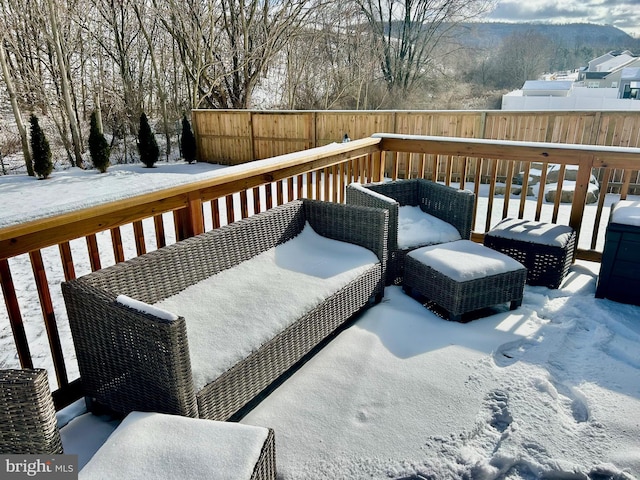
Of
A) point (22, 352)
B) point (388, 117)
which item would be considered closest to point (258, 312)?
point (22, 352)

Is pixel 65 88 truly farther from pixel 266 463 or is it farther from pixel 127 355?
pixel 266 463

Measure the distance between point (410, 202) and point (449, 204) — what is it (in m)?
0.39

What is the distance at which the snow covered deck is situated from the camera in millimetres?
1643

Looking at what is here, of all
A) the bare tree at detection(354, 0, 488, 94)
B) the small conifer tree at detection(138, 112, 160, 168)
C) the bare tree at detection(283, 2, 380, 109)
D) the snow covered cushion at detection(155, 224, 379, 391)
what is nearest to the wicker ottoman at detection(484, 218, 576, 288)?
the snow covered cushion at detection(155, 224, 379, 391)

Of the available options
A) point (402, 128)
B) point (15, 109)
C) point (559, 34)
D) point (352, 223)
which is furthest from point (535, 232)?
point (559, 34)

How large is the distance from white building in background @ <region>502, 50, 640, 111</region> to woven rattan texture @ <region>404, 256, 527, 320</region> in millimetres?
21428

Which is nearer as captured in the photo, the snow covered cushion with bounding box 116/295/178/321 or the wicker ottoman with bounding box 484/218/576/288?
the snow covered cushion with bounding box 116/295/178/321

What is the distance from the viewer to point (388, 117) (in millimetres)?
9047

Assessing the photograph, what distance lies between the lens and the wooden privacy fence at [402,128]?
307 inches

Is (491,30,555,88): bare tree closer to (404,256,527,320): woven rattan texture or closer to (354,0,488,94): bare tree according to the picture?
(354,0,488,94): bare tree

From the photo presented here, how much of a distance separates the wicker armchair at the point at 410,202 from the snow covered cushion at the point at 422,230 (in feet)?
0.10

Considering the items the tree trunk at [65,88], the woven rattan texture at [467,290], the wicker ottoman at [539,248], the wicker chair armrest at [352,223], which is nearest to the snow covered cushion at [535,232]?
the wicker ottoman at [539,248]

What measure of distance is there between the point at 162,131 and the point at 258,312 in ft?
47.3

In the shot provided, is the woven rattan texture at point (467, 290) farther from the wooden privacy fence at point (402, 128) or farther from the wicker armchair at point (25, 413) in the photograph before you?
the wooden privacy fence at point (402, 128)
